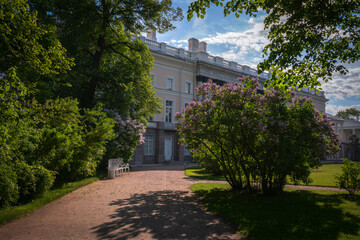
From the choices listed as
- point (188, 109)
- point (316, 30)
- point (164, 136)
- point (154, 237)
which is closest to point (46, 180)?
point (154, 237)

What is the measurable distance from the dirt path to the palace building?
19709 mm

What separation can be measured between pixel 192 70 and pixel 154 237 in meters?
30.8

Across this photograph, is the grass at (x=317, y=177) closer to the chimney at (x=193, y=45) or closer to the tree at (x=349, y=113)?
the chimney at (x=193, y=45)

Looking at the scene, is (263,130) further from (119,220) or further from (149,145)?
(149,145)

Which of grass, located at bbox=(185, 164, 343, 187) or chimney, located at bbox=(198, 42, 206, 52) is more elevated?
chimney, located at bbox=(198, 42, 206, 52)

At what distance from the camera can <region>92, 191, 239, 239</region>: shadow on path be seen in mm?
5406

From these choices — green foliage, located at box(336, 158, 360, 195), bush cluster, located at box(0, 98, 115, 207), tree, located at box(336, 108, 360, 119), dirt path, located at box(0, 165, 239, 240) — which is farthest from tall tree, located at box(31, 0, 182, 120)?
tree, located at box(336, 108, 360, 119)

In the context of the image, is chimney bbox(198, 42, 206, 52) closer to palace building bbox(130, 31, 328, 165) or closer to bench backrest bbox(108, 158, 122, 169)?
palace building bbox(130, 31, 328, 165)

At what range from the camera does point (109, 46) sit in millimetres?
17438

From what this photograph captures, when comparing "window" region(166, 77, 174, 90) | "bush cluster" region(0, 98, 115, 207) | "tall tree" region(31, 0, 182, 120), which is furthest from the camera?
"window" region(166, 77, 174, 90)

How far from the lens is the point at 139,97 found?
18.7 metres

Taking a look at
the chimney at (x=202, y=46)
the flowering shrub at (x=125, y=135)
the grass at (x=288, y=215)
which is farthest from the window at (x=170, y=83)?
the grass at (x=288, y=215)

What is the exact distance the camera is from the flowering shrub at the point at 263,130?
8.51 meters

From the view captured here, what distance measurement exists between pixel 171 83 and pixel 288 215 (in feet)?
89.9
